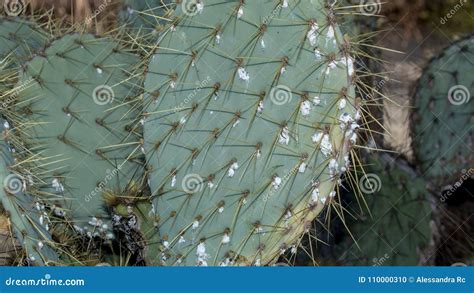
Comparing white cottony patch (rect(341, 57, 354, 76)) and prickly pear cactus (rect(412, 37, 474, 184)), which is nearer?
white cottony patch (rect(341, 57, 354, 76))

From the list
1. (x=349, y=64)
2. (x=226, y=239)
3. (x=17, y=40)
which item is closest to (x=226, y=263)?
(x=226, y=239)

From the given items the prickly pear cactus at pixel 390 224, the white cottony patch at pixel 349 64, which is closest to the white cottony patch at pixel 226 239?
the white cottony patch at pixel 349 64

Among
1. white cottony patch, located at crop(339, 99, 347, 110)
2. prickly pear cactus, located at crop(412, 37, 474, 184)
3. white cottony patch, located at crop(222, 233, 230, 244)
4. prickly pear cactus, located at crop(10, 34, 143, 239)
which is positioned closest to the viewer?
white cottony patch, located at crop(339, 99, 347, 110)

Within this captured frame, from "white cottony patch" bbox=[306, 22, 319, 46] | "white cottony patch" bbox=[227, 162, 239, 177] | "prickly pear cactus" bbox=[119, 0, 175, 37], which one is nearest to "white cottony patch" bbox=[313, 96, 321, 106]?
"white cottony patch" bbox=[306, 22, 319, 46]

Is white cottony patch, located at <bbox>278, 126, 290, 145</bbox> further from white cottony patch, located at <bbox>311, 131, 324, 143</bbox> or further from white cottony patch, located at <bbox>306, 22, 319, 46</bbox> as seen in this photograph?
white cottony patch, located at <bbox>306, 22, 319, 46</bbox>

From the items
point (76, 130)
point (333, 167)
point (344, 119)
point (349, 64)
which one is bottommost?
point (76, 130)

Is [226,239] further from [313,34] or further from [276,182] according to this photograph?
[313,34]
